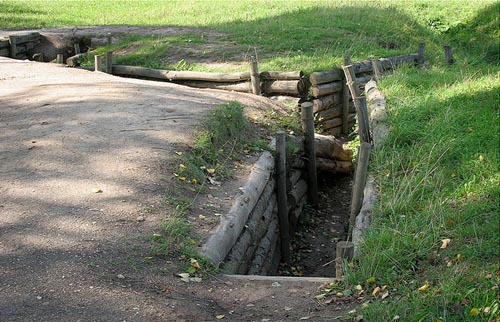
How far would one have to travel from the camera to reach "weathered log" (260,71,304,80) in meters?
13.5

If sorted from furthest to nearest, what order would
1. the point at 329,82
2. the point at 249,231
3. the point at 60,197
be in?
the point at 329,82
the point at 249,231
the point at 60,197

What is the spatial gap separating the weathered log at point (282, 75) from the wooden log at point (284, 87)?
7 centimetres

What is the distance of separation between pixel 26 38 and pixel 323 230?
1037 cm

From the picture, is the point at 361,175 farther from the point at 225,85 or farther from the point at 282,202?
the point at 225,85

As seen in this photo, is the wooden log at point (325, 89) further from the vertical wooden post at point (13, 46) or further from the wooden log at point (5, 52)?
the wooden log at point (5, 52)

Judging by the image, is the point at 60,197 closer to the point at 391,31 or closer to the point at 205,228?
the point at 205,228

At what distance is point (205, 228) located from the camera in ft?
23.0

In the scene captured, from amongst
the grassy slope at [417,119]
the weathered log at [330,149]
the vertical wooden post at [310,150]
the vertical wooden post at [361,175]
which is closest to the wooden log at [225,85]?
the grassy slope at [417,119]

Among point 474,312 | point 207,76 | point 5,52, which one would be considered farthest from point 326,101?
point 474,312

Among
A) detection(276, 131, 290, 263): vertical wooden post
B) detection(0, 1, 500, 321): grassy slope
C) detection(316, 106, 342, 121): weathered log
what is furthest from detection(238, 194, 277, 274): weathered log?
detection(316, 106, 342, 121): weathered log

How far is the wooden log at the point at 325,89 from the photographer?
13.5 metres

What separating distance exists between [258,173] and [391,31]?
10.6 m

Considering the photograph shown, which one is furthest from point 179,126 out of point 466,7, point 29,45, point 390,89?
point 466,7

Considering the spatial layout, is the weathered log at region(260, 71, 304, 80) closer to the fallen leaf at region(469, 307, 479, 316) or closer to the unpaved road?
the unpaved road
